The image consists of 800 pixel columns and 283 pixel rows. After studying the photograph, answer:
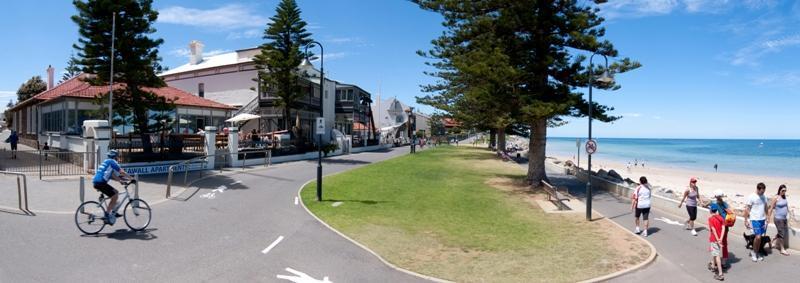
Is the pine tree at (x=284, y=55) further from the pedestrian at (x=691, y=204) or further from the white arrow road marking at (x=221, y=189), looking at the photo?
the pedestrian at (x=691, y=204)

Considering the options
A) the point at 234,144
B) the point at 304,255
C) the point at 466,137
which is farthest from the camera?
the point at 466,137

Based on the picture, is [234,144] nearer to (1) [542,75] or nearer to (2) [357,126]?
(1) [542,75]

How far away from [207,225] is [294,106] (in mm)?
22610

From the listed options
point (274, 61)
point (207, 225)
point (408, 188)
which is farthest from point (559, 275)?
point (274, 61)

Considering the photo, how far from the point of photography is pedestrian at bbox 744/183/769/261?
373 inches

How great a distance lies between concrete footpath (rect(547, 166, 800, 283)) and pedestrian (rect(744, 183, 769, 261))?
0.67ft

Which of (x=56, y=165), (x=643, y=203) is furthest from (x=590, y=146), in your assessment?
(x=56, y=165)

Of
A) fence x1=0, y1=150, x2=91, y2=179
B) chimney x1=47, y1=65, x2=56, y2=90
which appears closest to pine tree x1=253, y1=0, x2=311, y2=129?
fence x1=0, y1=150, x2=91, y2=179

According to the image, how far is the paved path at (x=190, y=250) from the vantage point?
7.22 metres

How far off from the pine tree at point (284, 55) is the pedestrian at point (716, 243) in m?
26.6

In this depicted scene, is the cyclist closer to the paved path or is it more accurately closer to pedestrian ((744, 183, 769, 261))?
the paved path

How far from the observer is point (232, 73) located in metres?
40.3

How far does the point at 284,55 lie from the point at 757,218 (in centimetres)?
2844

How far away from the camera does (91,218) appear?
9.38m
